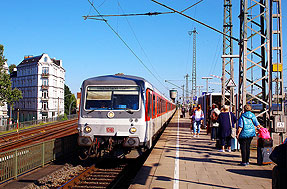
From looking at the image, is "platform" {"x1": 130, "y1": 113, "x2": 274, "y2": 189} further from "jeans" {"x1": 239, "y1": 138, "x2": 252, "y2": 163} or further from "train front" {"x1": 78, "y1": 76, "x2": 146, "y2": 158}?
"train front" {"x1": 78, "y1": 76, "x2": 146, "y2": 158}

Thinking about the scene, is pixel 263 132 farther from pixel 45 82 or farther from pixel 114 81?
pixel 45 82

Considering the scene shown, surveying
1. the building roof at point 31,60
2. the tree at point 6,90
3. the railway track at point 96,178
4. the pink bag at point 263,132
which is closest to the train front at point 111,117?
the railway track at point 96,178

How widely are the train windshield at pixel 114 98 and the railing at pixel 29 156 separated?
2.41 m

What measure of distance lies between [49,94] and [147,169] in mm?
67393

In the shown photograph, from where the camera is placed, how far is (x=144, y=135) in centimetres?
1002

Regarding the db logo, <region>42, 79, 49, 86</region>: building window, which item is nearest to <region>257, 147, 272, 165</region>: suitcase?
the db logo

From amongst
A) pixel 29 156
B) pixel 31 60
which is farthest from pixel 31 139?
pixel 31 60

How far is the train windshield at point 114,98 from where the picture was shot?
33.6ft

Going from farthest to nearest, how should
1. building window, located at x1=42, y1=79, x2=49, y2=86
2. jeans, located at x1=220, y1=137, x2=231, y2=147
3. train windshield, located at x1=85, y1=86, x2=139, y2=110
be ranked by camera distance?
building window, located at x1=42, y1=79, x2=49, y2=86
jeans, located at x1=220, y1=137, x2=231, y2=147
train windshield, located at x1=85, y1=86, x2=139, y2=110

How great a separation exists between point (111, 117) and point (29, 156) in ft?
10.00

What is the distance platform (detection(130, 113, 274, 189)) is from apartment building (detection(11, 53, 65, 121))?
64736 millimetres

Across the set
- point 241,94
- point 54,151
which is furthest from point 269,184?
point 54,151

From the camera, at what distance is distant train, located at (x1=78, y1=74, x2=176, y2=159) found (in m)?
9.90

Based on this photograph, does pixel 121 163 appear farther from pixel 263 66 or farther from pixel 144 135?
pixel 263 66
